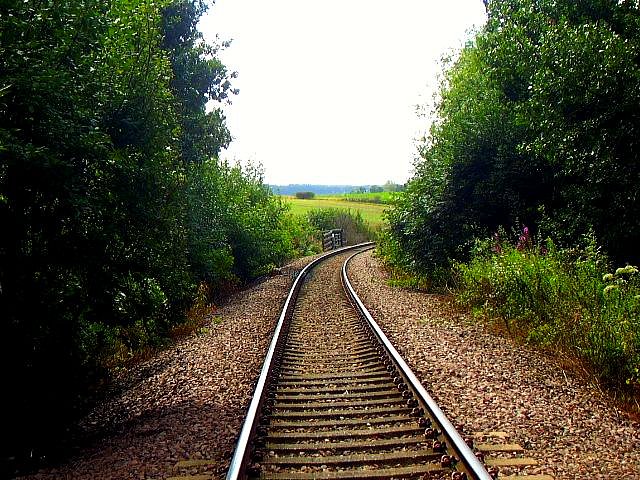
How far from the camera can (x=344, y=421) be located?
206 inches

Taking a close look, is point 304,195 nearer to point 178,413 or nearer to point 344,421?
point 178,413

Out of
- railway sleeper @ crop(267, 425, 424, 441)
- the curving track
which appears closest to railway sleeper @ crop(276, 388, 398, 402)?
the curving track

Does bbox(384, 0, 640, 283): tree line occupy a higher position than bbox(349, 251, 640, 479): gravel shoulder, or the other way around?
bbox(384, 0, 640, 283): tree line

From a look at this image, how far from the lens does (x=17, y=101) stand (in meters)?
4.75

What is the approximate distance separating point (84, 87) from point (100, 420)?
3523 millimetres

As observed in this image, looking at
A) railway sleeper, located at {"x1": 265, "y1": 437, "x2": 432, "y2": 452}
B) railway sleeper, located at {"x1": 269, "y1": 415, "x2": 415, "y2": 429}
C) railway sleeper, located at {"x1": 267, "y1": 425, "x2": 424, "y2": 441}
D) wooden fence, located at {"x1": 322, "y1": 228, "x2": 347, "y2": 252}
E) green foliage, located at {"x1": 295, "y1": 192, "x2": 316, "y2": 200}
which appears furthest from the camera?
green foliage, located at {"x1": 295, "y1": 192, "x2": 316, "y2": 200}

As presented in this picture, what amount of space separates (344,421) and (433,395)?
4.09 feet

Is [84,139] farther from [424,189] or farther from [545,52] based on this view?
[424,189]

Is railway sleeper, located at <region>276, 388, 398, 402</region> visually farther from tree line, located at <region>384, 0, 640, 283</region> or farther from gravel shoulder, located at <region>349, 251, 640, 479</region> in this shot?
tree line, located at <region>384, 0, 640, 283</region>

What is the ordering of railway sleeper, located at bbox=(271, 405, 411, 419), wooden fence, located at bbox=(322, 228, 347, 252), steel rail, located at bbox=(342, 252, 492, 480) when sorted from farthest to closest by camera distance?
wooden fence, located at bbox=(322, 228, 347, 252) < railway sleeper, located at bbox=(271, 405, 411, 419) < steel rail, located at bbox=(342, 252, 492, 480)

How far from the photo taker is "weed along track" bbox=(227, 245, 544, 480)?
165 inches

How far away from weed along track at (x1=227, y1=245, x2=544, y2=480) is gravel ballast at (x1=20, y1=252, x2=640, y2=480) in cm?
28

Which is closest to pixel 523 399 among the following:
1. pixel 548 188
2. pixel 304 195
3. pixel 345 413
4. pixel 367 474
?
pixel 345 413

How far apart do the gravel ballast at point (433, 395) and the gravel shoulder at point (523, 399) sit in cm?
1
